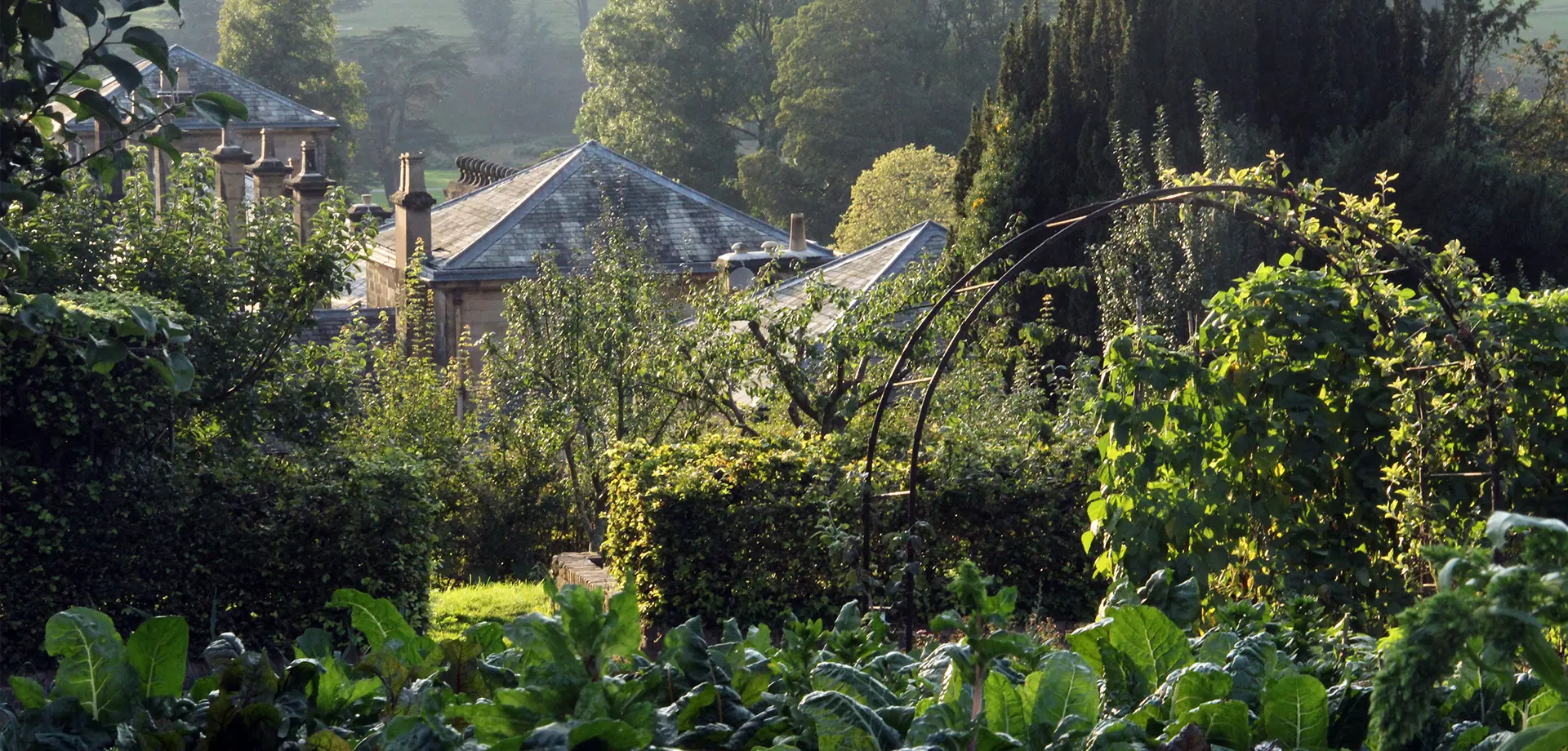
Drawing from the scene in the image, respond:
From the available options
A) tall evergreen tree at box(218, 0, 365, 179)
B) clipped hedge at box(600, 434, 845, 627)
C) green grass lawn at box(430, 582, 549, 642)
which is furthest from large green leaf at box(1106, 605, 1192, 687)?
tall evergreen tree at box(218, 0, 365, 179)

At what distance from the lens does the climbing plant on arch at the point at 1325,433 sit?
449cm

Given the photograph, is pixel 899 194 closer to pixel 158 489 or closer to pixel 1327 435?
pixel 158 489

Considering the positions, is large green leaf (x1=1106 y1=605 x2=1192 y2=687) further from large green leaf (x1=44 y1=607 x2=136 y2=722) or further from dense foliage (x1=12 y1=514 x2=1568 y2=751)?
large green leaf (x1=44 y1=607 x2=136 y2=722)

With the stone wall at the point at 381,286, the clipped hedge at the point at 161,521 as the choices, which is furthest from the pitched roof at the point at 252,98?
the clipped hedge at the point at 161,521

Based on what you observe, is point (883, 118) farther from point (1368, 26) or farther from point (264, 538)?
point (264, 538)

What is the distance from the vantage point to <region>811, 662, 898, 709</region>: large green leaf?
1.90 metres

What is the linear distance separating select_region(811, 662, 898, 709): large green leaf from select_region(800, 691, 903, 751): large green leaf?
0.10 meters

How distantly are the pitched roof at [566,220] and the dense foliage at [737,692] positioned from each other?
20.3m

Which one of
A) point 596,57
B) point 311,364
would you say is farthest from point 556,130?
point 311,364

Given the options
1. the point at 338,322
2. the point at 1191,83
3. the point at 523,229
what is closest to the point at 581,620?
the point at 1191,83

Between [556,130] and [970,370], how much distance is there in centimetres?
7440

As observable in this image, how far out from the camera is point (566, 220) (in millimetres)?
24453

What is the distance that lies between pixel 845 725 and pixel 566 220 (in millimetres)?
23319

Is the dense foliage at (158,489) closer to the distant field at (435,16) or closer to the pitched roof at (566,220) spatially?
the pitched roof at (566,220)
